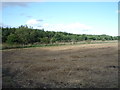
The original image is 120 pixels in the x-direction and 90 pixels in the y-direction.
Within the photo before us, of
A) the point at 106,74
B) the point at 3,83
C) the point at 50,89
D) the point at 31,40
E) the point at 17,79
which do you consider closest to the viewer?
the point at 50,89

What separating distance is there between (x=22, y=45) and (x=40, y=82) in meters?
15.4

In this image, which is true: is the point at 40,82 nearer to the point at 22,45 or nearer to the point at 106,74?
the point at 106,74

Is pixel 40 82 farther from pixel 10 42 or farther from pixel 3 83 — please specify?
pixel 10 42

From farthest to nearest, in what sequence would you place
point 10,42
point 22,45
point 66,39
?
point 66,39 < point 22,45 < point 10,42

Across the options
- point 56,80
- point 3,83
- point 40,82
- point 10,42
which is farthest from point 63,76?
point 10,42

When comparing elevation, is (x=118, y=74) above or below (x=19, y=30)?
A: below

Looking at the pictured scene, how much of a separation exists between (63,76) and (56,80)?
0.61 m

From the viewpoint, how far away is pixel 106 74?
711cm

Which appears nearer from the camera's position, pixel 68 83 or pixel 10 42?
pixel 68 83

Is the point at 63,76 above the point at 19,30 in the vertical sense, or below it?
below

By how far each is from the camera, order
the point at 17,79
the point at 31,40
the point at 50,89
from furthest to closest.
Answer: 1. the point at 31,40
2. the point at 17,79
3. the point at 50,89

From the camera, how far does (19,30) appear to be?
2158cm

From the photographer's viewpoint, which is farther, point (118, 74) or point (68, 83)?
point (118, 74)

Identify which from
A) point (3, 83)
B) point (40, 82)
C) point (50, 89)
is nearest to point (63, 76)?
point (40, 82)
